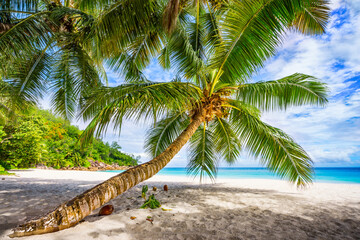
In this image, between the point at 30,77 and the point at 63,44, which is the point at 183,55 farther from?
the point at 30,77

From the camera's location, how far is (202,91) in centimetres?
429

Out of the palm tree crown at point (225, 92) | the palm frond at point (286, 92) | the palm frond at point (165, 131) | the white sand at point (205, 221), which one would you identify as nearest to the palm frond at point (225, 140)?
the palm tree crown at point (225, 92)

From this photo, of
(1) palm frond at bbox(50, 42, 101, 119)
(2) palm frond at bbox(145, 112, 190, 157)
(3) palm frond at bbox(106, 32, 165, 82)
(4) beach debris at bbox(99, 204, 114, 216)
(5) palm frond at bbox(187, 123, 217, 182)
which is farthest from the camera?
(5) palm frond at bbox(187, 123, 217, 182)

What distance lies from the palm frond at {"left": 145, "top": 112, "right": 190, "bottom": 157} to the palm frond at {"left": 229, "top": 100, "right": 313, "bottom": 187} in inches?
62.6

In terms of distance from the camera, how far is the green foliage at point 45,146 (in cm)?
905

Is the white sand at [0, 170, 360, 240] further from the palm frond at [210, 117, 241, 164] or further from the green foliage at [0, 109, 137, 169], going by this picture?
the palm frond at [210, 117, 241, 164]

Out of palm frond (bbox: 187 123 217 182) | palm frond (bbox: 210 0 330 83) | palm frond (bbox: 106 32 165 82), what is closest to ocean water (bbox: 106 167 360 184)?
palm frond (bbox: 187 123 217 182)

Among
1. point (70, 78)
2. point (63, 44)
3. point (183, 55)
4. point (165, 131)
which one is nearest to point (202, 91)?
point (183, 55)

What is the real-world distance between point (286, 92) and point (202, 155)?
2676mm

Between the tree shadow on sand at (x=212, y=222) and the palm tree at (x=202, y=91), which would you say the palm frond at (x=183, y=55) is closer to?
the palm tree at (x=202, y=91)

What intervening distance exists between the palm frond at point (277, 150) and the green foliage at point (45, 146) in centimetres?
319

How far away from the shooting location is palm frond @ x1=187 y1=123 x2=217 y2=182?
553 centimetres

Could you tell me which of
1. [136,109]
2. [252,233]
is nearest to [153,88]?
[136,109]

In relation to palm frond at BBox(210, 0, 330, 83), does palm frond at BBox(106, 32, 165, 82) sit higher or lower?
higher
